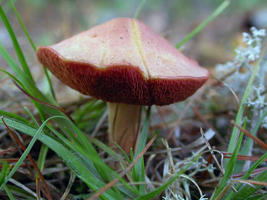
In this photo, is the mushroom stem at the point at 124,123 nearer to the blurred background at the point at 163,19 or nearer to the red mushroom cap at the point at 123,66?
the red mushroom cap at the point at 123,66

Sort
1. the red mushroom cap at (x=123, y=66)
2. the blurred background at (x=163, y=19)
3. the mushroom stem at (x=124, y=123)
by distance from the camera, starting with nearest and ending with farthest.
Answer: the red mushroom cap at (x=123, y=66) → the mushroom stem at (x=124, y=123) → the blurred background at (x=163, y=19)

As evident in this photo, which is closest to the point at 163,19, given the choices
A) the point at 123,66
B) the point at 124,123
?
the point at 124,123

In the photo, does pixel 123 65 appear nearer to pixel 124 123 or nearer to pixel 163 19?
pixel 124 123

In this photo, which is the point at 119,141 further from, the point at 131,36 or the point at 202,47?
the point at 202,47

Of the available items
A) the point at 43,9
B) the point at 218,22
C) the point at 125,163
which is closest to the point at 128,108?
the point at 125,163

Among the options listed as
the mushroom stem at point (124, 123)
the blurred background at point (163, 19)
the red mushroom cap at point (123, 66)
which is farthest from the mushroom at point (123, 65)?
the blurred background at point (163, 19)

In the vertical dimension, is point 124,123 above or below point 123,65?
below

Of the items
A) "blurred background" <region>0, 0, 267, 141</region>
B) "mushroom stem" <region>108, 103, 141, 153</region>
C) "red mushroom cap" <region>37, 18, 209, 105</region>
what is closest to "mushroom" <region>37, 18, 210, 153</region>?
"red mushroom cap" <region>37, 18, 209, 105</region>
